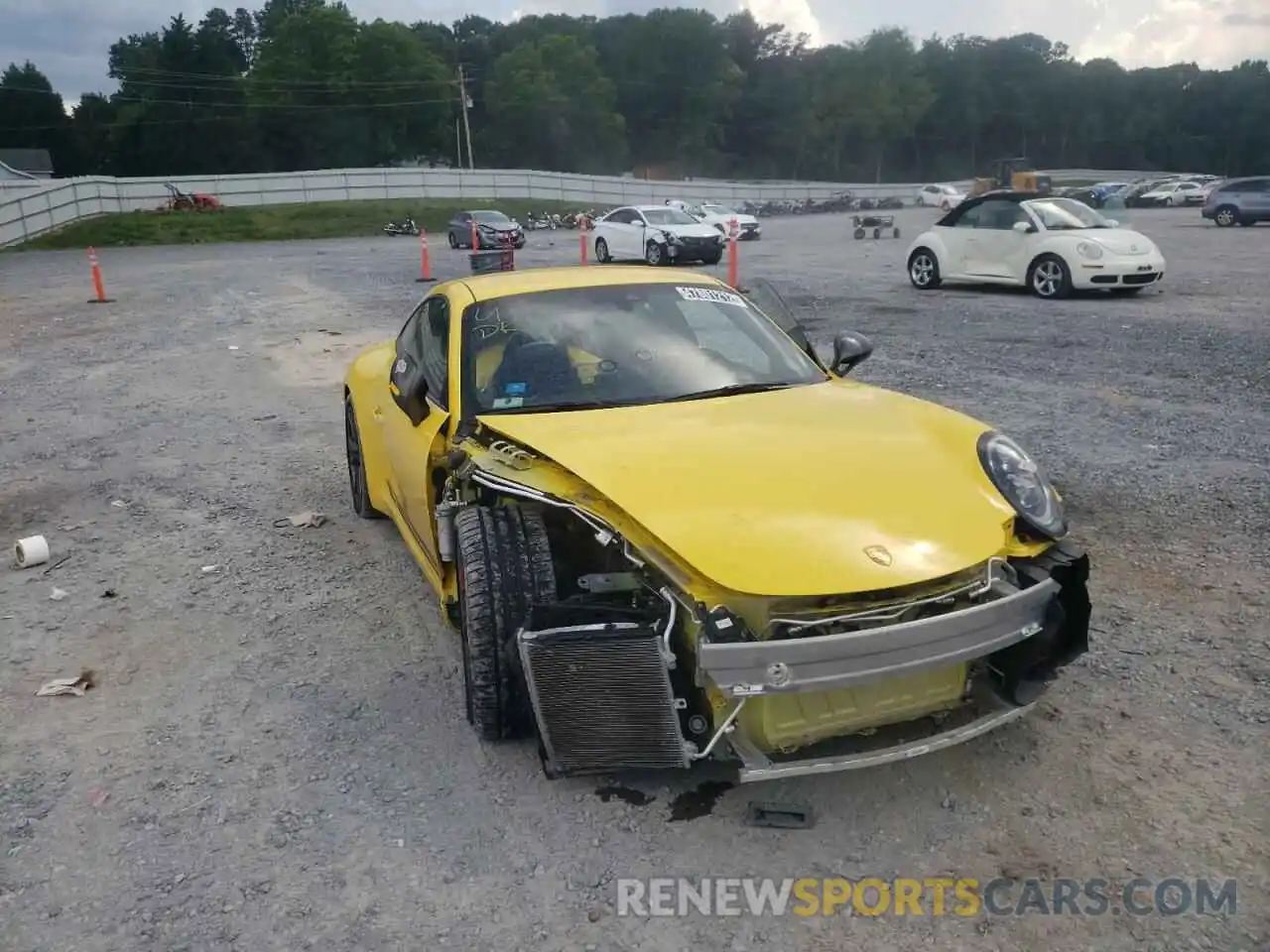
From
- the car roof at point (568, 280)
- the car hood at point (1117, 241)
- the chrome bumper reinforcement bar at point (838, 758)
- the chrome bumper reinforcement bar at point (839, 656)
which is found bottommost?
the chrome bumper reinforcement bar at point (838, 758)

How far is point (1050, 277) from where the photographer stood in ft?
45.2

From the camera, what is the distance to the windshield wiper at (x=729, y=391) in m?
4.00

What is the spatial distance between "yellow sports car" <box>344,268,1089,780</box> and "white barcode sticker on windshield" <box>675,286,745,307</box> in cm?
61

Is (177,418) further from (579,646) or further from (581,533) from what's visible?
(579,646)

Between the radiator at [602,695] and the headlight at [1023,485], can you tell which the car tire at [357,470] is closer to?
the radiator at [602,695]

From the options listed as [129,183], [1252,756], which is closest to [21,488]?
[1252,756]

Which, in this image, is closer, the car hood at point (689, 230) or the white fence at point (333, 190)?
the car hood at point (689, 230)

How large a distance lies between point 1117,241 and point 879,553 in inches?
506

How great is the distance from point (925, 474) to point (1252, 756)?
1358mm

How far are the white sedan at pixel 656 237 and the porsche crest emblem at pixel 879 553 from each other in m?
20.0

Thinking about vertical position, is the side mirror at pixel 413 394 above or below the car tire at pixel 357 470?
above

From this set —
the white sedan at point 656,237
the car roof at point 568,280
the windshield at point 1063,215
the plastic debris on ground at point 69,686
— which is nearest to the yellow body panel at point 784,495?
the car roof at point 568,280

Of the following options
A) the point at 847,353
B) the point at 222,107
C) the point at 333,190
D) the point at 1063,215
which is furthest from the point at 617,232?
the point at 222,107

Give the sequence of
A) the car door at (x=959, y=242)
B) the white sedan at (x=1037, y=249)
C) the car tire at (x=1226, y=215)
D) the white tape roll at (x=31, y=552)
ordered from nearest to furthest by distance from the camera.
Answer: the white tape roll at (x=31, y=552), the white sedan at (x=1037, y=249), the car door at (x=959, y=242), the car tire at (x=1226, y=215)
